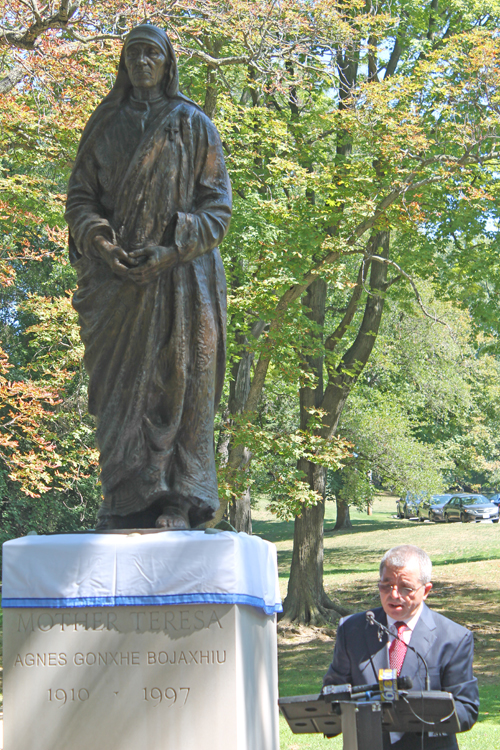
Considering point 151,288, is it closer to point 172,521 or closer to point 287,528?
point 172,521

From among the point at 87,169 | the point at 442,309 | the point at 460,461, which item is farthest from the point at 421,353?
the point at 87,169

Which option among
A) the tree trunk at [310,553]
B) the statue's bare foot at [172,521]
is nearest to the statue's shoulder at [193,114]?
the statue's bare foot at [172,521]

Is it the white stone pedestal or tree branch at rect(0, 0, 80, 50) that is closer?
the white stone pedestal

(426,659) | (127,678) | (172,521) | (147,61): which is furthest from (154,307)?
(426,659)

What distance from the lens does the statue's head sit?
13.9ft

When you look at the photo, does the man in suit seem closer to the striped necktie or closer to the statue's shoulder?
the striped necktie

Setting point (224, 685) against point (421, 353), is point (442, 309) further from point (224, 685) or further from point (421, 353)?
point (224, 685)

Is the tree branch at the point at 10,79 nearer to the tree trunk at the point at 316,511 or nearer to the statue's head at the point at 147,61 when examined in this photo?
the tree trunk at the point at 316,511

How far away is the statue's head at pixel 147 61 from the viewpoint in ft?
13.9

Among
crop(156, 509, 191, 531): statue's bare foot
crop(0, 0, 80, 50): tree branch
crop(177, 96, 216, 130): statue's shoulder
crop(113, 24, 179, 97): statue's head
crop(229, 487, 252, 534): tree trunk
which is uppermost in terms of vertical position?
crop(0, 0, 80, 50): tree branch

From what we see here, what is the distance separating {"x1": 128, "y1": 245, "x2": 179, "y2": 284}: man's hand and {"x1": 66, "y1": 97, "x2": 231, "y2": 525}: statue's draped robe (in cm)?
6

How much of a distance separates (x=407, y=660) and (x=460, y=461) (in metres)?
31.7

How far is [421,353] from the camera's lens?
28.3 m

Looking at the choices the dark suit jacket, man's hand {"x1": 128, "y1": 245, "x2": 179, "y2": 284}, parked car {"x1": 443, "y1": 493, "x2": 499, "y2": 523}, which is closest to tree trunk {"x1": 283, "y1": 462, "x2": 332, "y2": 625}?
man's hand {"x1": 128, "y1": 245, "x2": 179, "y2": 284}
